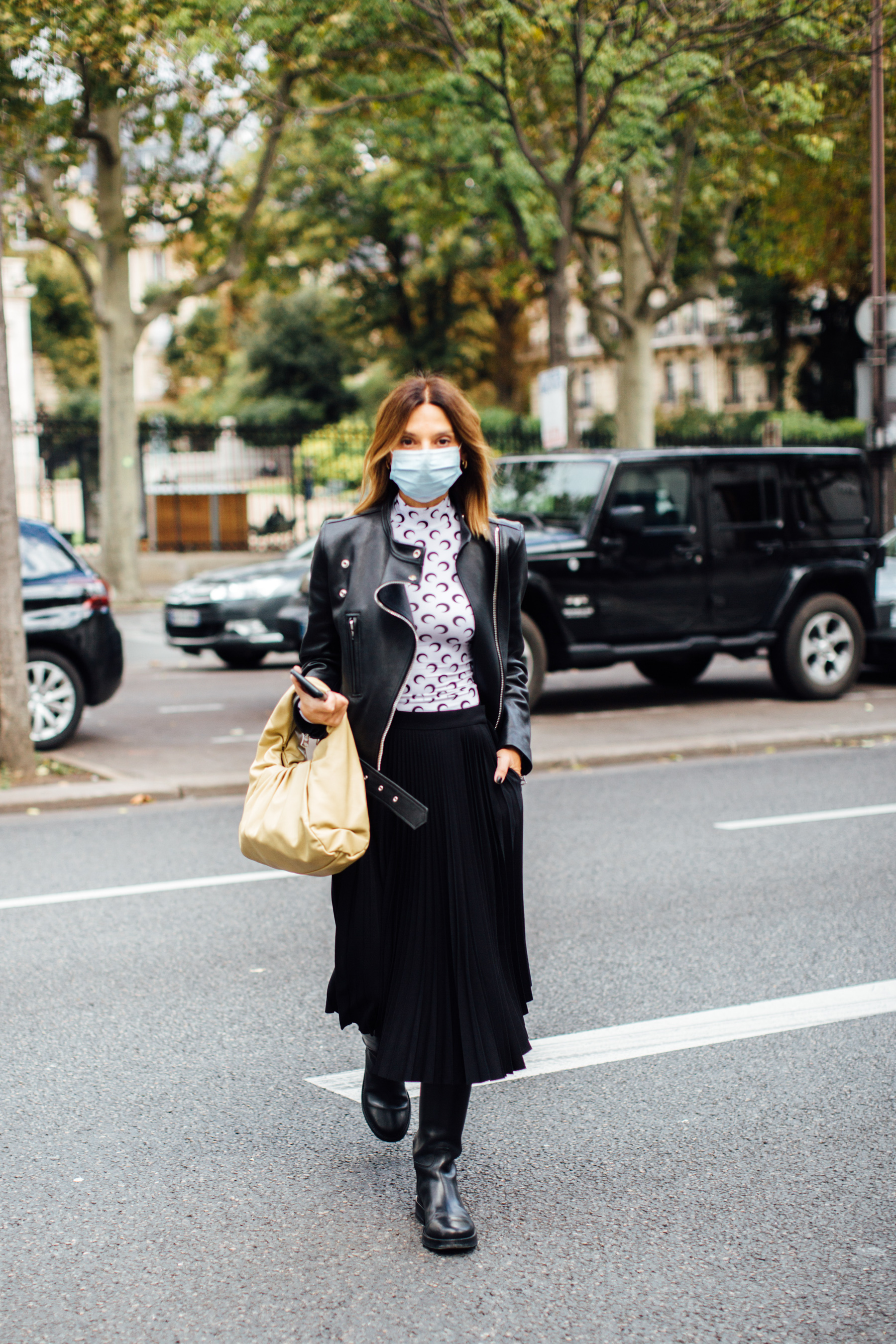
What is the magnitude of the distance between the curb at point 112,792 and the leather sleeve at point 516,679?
17.4 feet

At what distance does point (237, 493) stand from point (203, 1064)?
2292 centimetres

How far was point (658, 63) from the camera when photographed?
14094 mm

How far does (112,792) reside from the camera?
27.4 ft

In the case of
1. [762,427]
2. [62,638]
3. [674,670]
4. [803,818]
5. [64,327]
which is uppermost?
[64,327]

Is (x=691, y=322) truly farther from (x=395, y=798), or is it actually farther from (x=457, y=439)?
(x=395, y=798)

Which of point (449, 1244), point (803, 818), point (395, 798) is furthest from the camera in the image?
point (803, 818)

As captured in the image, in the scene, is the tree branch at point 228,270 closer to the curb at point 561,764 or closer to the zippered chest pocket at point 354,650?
the curb at point 561,764

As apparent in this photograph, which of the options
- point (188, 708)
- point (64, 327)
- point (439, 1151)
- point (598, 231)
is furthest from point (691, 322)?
point (439, 1151)

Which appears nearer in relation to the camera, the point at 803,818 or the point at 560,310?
the point at 803,818

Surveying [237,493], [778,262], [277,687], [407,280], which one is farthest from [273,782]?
[407,280]

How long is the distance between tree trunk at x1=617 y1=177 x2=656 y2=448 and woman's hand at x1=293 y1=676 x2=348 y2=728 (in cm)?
2188

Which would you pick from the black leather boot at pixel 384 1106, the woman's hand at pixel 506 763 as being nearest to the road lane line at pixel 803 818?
the black leather boot at pixel 384 1106

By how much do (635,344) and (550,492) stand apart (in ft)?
48.7

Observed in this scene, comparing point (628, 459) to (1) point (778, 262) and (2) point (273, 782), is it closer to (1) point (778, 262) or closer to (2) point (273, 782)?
(2) point (273, 782)
